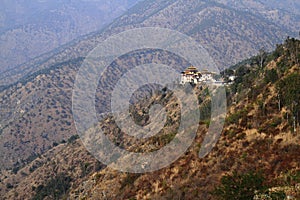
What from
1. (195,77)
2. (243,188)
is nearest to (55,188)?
(195,77)

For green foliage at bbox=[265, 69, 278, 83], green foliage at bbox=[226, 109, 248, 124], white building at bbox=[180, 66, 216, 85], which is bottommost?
green foliage at bbox=[226, 109, 248, 124]

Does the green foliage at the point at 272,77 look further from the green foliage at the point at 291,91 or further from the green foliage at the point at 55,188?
the green foliage at the point at 55,188

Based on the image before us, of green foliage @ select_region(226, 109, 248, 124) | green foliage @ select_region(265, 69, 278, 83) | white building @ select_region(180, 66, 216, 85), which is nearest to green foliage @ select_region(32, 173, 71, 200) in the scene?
white building @ select_region(180, 66, 216, 85)

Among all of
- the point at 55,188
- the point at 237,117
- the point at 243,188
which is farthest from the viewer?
the point at 55,188

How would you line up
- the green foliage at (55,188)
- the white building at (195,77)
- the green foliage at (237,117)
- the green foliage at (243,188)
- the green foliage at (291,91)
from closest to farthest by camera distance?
the green foliage at (243,188) < the green foliage at (291,91) < the green foliage at (237,117) < the green foliage at (55,188) < the white building at (195,77)

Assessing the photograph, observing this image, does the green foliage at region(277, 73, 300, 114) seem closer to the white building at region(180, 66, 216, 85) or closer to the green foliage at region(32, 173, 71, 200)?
the green foliage at region(32, 173, 71, 200)

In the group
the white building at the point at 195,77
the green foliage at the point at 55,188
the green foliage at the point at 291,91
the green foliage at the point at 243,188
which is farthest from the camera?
the white building at the point at 195,77

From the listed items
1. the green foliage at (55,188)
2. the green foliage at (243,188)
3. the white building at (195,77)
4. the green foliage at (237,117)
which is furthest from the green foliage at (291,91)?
the white building at (195,77)

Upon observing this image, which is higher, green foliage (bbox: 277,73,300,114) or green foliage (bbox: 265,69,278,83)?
green foliage (bbox: 265,69,278,83)

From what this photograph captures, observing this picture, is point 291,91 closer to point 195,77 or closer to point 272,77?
point 272,77
